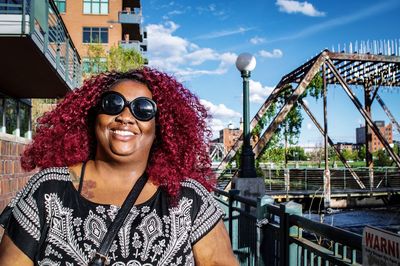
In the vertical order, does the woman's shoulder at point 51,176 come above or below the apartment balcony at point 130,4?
below

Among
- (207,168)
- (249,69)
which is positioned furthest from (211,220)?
(249,69)

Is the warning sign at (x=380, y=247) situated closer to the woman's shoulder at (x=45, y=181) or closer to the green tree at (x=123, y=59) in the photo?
the woman's shoulder at (x=45, y=181)

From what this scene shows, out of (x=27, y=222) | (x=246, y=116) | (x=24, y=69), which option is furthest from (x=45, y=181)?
(x=24, y=69)

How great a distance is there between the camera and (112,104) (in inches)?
80.2

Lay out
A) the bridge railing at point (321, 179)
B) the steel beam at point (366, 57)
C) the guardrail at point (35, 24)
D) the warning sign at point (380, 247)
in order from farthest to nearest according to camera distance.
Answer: the bridge railing at point (321, 179)
the steel beam at point (366, 57)
the guardrail at point (35, 24)
the warning sign at point (380, 247)

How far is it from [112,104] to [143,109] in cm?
15

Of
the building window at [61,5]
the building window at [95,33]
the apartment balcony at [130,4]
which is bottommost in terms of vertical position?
the building window at [95,33]

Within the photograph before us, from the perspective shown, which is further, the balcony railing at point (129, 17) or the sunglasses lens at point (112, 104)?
the balcony railing at point (129, 17)

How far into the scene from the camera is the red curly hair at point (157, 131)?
221 centimetres

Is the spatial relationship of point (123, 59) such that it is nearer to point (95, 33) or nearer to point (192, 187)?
point (95, 33)

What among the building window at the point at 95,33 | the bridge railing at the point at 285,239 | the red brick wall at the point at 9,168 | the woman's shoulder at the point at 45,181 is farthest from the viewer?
the building window at the point at 95,33

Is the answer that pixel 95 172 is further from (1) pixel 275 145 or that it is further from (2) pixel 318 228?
(1) pixel 275 145

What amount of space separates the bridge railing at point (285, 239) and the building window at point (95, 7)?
134 ft

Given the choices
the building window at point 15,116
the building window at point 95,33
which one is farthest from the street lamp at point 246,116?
the building window at point 95,33
